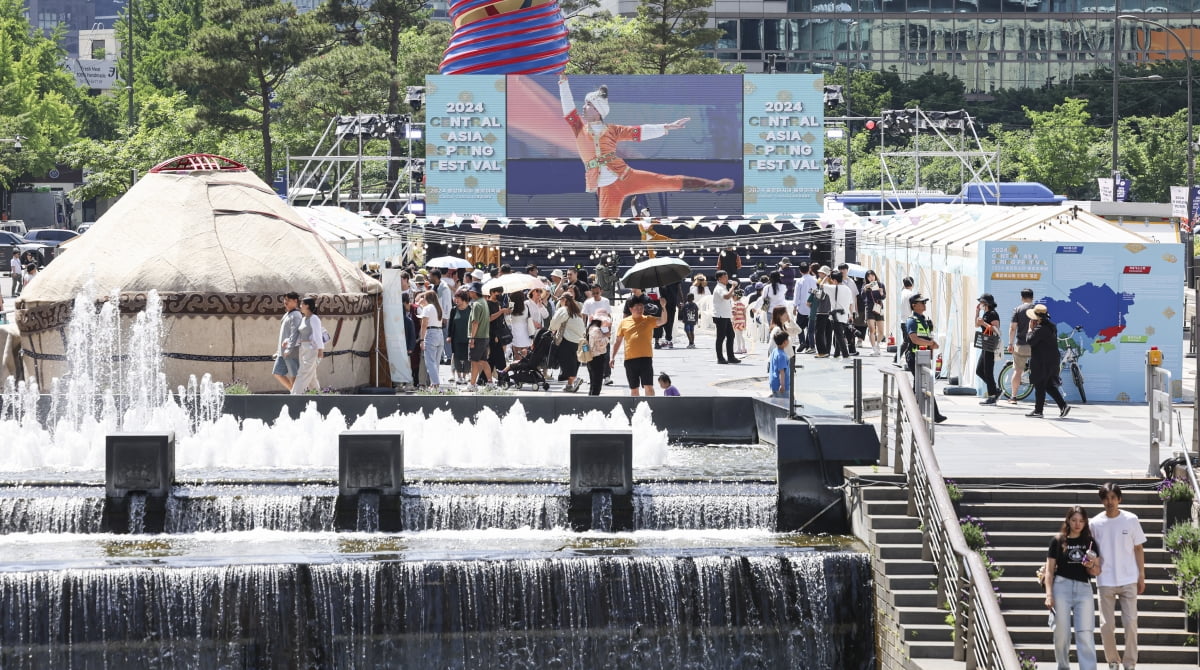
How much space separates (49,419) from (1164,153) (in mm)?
53769

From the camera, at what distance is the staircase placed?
41.3 feet

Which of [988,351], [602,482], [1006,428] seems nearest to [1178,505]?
[602,482]

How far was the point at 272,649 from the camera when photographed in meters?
13.5

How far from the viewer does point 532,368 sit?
22391mm

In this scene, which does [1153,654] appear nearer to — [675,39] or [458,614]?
[458,614]

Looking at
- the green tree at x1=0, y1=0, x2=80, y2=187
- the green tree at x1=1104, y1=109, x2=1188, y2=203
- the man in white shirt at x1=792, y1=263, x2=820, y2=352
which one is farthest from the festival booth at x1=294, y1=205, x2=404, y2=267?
the green tree at x1=1104, y1=109, x2=1188, y2=203

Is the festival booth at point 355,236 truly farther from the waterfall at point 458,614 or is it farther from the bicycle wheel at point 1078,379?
the waterfall at point 458,614

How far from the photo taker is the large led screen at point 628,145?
47.7 metres

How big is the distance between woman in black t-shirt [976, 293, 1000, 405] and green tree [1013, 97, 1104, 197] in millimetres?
48646

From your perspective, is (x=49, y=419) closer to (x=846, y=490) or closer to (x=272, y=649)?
(x=272, y=649)

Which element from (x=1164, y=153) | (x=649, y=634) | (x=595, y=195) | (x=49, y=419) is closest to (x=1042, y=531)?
(x=649, y=634)

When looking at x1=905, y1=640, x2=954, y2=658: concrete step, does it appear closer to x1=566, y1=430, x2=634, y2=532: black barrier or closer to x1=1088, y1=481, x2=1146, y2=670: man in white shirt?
x1=1088, y1=481, x2=1146, y2=670: man in white shirt

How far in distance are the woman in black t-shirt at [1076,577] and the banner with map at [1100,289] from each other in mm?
10723

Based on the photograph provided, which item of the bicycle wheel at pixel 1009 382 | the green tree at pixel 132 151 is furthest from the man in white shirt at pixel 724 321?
the green tree at pixel 132 151
